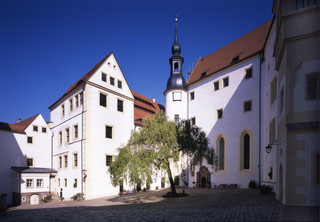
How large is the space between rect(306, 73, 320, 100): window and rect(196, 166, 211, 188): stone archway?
19152mm

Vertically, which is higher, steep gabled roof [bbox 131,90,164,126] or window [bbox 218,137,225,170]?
steep gabled roof [bbox 131,90,164,126]

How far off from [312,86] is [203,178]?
20291mm

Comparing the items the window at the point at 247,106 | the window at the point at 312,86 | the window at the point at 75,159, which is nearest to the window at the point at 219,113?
the window at the point at 247,106

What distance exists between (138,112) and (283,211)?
2594cm

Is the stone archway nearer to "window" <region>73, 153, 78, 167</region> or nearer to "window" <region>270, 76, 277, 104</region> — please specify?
"window" <region>270, 76, 277, 104</region>

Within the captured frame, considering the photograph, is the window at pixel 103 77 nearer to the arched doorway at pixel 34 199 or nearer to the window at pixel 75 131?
the window at pixel 75 131

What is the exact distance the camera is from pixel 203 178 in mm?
28297

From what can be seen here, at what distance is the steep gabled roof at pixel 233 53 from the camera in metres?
26.5

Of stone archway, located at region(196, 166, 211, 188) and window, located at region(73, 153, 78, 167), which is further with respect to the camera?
stone archway, located at region(196, 166, 211, 188)

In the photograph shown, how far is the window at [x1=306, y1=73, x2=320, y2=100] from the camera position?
9.91 metres

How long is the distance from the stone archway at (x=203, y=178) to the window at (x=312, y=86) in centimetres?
1915

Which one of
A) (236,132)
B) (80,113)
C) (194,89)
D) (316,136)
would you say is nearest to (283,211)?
(316,136)

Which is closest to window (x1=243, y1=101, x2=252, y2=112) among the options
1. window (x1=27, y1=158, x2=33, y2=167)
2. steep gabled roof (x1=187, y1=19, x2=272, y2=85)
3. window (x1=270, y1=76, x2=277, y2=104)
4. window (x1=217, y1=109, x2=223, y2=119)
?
window (x1=217, y1=109, x2=223, y2=119)

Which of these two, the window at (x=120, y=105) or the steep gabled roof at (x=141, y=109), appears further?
the steep gabled roof at (x=141, y=109)
